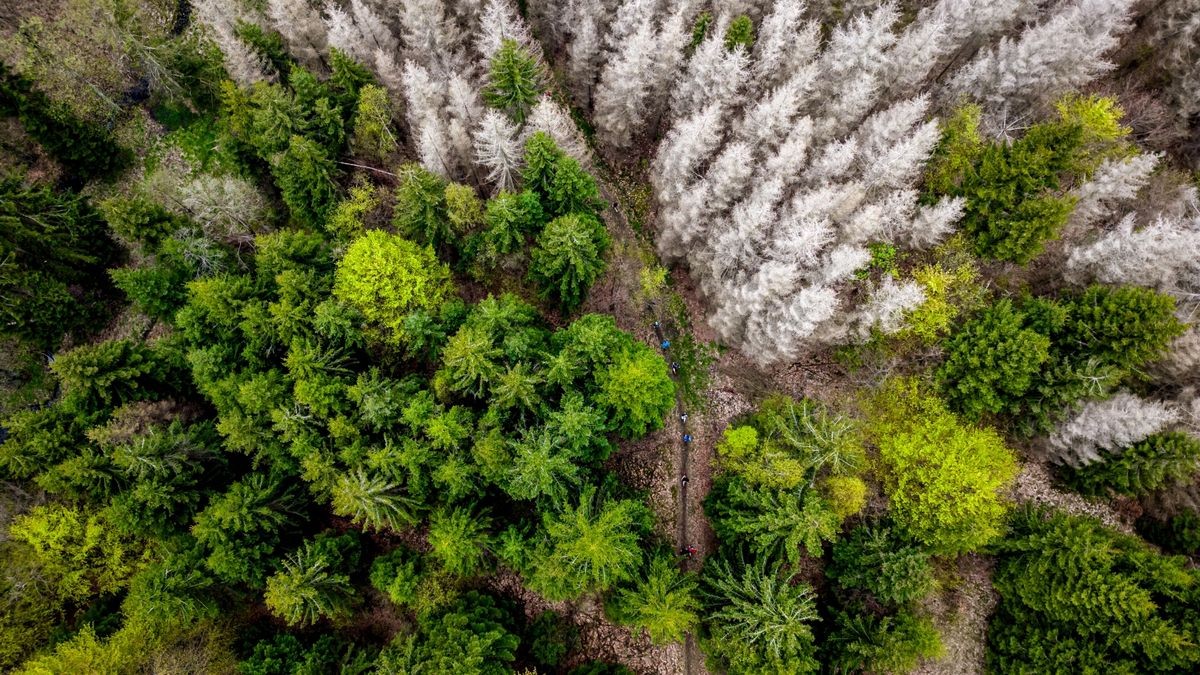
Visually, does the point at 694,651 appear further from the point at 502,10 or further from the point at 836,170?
the point at 502,10

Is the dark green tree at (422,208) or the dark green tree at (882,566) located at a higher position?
the dark green tree at (422,208)

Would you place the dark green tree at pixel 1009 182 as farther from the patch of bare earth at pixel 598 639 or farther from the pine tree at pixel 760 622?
the patch of bare earth at pixel 598 639

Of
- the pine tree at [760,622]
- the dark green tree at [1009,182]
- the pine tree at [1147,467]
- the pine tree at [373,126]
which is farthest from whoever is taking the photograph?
the pine tree at [373,126]

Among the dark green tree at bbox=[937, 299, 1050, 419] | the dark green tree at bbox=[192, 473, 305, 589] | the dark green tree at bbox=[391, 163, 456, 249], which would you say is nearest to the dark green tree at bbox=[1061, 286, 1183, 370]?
the dark green tree at bbox=[937, 299, 1050, 419]

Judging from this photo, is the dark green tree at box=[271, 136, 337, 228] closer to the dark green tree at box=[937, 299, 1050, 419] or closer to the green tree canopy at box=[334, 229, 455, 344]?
the green tree canopy at box=[334, 229, 455, 344]

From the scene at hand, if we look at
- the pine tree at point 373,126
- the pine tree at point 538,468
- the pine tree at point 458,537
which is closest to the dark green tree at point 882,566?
the pine tree at point 538,468

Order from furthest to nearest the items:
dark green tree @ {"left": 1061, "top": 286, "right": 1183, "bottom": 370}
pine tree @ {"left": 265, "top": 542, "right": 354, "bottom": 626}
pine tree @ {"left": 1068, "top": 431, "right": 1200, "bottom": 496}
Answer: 1. pine tree @ {"left": 265, "top": 542, "right": 354, "bottom": 626}
2. pine tree @ {"left": 1068, "top": 431, "right": 1200, "bottom": 496}
3. dark green tree @ {"left": 1061, "top": 286, "right": 1183, "bottom": 370}

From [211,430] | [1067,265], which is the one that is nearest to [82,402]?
[211,430]

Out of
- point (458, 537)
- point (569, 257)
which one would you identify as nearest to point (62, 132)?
point (569, 257)

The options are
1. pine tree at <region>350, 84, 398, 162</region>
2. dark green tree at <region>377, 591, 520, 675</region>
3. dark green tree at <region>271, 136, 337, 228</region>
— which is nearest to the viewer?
dark green tree at <region>377, 591, 520, 675</region>
